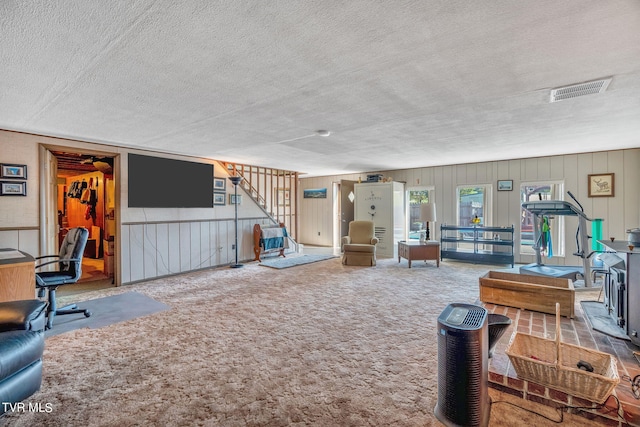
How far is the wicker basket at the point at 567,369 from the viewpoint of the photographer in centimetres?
165

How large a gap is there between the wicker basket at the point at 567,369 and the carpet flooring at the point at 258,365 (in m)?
0.16

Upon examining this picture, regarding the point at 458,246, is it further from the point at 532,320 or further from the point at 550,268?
the point at 532,320

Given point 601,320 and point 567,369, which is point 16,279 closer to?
point 567,369

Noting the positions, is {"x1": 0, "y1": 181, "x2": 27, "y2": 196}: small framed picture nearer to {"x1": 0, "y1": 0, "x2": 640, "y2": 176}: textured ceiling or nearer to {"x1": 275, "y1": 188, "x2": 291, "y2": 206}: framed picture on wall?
{"x1": 0, "y1": 0, "x2": 640, "y2": 176}: textured ceiling

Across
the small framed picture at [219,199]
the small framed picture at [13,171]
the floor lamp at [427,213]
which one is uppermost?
the small framed picture at [13,171]

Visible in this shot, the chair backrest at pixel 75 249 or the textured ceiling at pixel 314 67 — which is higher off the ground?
the textured ceiling at pixel 314 67

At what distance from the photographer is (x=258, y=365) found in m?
2.31

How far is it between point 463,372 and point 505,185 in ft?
20.0

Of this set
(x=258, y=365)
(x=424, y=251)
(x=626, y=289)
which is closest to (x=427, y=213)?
(x=424, y=251)

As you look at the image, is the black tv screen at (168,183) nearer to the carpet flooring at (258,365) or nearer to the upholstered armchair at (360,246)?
the carpet flooring at (258,365)

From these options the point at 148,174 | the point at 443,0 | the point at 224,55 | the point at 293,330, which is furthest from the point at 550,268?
the point at 148,174

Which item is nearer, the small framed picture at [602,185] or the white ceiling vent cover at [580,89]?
the white ceiling vent cover at [580,89]

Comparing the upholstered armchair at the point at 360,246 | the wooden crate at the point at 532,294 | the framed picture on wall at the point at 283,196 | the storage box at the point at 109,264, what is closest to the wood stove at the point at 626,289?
the wooden crate at the point at 532,294

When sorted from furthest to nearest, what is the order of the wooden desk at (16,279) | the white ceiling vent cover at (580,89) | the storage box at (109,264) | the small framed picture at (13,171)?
the storage box at (109,264) < the small framed picture at (13,171) < the wooden desk at (16,279) < the white ceiling vent cover at (580,89)
